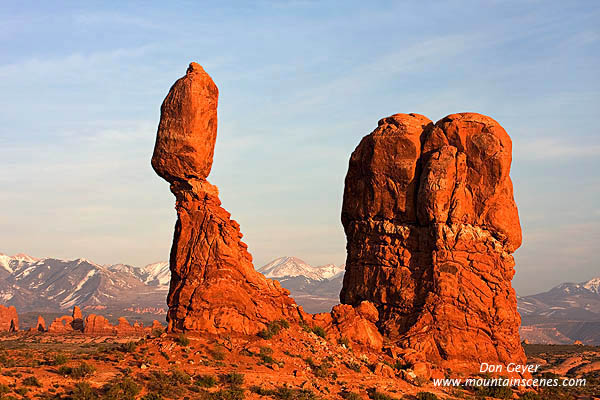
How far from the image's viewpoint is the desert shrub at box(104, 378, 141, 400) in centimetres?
2634

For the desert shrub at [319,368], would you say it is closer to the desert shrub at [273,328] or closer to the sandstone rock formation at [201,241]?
the desert shrub at [273,328]

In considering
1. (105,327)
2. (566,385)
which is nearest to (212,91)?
(566,385)

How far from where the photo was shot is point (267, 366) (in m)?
30.9

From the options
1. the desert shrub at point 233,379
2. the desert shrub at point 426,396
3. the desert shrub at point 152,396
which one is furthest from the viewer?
the desert shrub at point 426,396

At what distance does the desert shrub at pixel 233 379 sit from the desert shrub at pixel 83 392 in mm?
5269

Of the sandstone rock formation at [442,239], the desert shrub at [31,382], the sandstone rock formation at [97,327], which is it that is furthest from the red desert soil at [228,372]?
the sandstone rock formation at [97,327]

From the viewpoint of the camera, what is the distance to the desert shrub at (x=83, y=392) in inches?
1027

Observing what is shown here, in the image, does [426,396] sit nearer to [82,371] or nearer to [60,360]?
[82,371]

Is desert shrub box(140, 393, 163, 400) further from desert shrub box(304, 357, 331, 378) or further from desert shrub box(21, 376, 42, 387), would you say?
desert shrub box(304, 357, 331, 378)

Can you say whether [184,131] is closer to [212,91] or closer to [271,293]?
[212,91]

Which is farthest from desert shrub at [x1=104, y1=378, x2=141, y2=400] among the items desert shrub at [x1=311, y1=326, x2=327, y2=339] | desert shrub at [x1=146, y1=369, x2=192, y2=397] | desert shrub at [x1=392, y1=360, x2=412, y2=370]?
desert shrub at [x1=392, y1=360, x2=412, y2=370]

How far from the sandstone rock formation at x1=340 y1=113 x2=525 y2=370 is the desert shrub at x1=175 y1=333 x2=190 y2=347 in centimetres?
1199

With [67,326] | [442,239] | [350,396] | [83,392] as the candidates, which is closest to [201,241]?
[83,392]

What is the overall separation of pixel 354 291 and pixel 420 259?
15.5 feet
